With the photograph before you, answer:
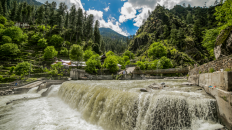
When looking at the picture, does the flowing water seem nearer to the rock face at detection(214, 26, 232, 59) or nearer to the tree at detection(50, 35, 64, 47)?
the rock face at detection(214, 26, 232, 59)

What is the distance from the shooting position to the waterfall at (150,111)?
16.0ft

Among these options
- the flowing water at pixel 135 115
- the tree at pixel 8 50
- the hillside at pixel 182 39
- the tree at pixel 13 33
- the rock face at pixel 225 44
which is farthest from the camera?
the hillside at pixel 182 39

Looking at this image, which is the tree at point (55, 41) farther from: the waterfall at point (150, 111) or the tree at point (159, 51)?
the waterfall at point (150, 111)

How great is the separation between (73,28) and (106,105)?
77355mm

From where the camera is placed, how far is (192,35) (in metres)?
66.4

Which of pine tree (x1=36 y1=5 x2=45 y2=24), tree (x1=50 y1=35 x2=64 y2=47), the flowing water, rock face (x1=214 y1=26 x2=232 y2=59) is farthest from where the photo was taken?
pine tree (x1=36 y1=5 x2=45 y2=24)

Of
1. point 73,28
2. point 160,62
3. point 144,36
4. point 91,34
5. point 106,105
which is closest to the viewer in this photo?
point 106,105

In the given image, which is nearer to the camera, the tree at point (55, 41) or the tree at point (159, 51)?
the tree at point (159, 51)

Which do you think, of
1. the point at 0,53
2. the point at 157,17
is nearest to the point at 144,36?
the point at 157,17

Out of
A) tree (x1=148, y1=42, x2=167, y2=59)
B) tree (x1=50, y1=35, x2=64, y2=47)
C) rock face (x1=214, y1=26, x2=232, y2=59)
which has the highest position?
tree (x1=50, y1=35, x2=64, y2=47)

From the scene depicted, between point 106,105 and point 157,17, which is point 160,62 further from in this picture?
point 157,17

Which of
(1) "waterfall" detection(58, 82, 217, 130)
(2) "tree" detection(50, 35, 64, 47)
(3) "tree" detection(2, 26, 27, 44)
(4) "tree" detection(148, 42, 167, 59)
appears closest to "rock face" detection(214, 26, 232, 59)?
(1) "waterfall" detection(58, 82, 217, 130)

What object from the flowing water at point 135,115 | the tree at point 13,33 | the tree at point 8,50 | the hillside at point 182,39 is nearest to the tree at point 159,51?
the hillside at point 182,39

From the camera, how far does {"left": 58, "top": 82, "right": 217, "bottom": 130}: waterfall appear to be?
192 inches
